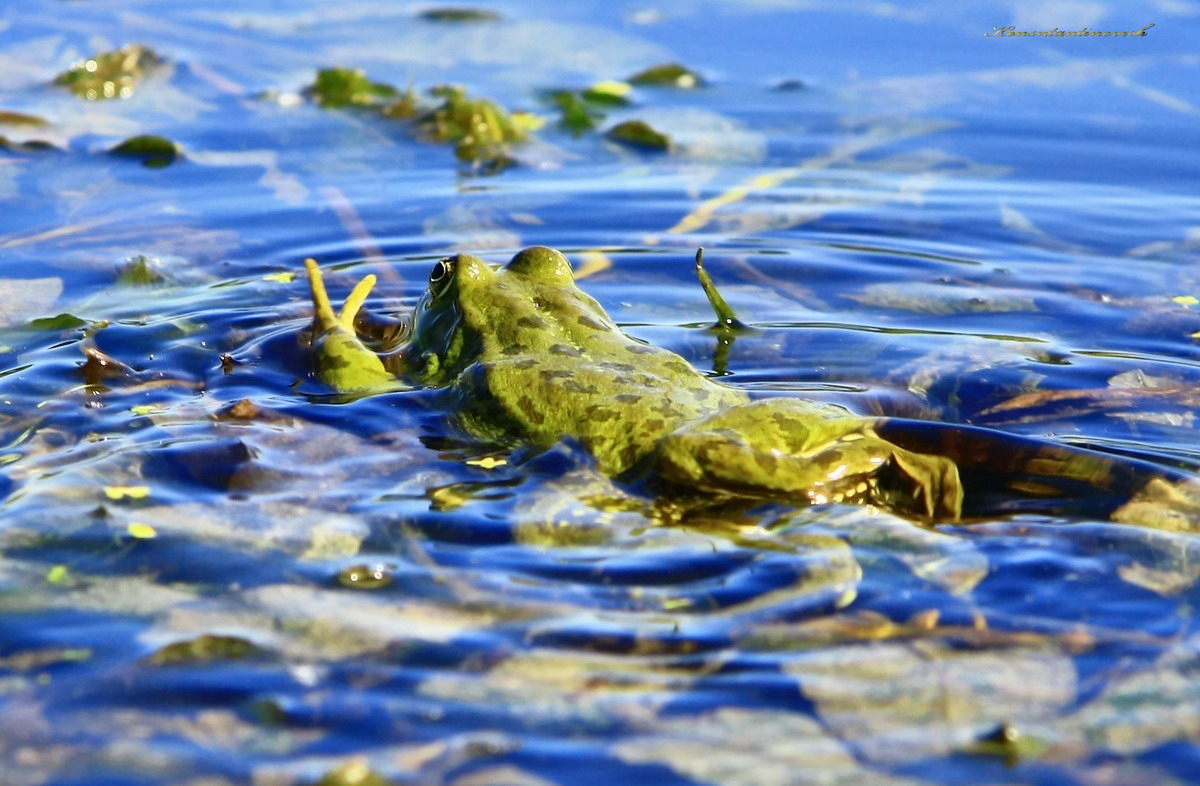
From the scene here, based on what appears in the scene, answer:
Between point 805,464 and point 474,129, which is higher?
point 474,129

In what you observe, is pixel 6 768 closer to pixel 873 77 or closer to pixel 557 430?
pixel 557 430

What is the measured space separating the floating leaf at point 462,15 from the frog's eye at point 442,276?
5270mm

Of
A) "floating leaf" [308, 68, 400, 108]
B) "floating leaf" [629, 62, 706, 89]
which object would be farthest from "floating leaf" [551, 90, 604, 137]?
"floating leaf" [308, 68, 400, 108]

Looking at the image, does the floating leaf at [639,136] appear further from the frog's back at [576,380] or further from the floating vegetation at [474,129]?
the frog's back at [576,380]

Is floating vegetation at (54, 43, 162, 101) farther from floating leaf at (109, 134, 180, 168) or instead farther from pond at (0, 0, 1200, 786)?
floating leaf at (109, 134, 180, 168)

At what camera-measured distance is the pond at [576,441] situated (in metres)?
3.14

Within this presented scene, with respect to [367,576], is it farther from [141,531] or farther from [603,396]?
[603,396]

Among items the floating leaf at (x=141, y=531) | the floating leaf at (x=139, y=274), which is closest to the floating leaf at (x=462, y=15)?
the floating leaf at (x=139, y=274)

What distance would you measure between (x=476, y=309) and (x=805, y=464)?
146 centimetres

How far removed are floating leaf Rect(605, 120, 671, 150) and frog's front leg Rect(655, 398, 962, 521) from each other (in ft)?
13.4

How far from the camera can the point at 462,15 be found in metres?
10.1

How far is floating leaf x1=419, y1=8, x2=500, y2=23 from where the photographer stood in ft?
32.8

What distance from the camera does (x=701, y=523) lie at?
4.07 metres

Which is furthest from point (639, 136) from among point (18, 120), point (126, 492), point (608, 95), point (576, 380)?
point (126, 492)
